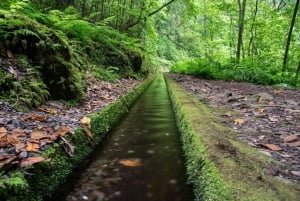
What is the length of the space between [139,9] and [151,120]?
12298 mm

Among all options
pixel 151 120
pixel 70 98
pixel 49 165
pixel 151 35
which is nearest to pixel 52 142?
pixel 49 165

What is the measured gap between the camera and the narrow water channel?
2951 millimetres

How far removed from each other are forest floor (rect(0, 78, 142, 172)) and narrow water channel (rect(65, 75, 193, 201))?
541mm

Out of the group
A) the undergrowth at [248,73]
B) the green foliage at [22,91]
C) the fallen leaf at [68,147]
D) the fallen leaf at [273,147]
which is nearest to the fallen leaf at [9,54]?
the green foliage at [22,91]

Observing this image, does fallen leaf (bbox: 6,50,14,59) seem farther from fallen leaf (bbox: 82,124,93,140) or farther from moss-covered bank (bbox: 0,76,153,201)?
fallen leaf (bbox: 82,124,93,140)

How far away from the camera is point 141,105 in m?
8.63

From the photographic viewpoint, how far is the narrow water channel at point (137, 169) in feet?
9.68

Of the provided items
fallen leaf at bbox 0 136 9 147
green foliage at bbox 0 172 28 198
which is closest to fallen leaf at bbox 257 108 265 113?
fallen leaf at bbox 0 136 9 147

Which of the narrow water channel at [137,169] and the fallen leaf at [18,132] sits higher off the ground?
the fallen leaf at [18,132]

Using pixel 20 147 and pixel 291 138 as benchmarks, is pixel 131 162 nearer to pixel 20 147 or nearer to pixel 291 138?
pixel 20 147

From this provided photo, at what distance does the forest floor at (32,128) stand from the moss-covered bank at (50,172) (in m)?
0.09

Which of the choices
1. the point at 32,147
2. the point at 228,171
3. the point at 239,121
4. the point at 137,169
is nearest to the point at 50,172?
the point at 32,147

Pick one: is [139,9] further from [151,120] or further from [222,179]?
[222,179]

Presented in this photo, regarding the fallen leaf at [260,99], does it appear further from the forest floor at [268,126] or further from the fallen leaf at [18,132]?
the fallen leaf at [18,132]
